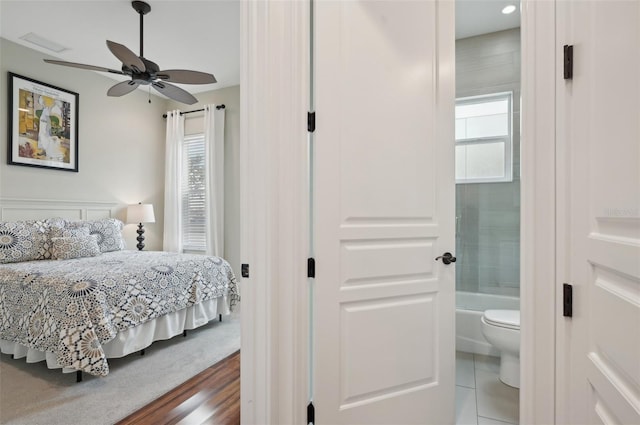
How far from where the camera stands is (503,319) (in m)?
2.18

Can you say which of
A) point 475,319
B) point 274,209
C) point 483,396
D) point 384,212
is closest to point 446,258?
point 384,212

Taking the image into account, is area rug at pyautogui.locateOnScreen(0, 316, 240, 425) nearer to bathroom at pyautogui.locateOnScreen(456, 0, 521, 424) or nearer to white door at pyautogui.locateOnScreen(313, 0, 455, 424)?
white door at pyautogui.locateOnScreen(313, 0, 455, 424)

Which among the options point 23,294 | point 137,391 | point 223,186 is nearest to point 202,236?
point 223,186

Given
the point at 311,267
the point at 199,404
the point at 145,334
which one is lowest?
the point at 199,404

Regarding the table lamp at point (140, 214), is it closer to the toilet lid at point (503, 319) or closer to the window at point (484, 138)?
the window at point (484, 138)

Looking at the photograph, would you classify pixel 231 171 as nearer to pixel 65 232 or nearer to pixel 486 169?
pixel 65 232

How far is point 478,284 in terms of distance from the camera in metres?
2.93

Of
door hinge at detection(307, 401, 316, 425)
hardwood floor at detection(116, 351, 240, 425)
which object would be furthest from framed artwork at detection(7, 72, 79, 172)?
door hinge at detection(307, 401, 316, 425)

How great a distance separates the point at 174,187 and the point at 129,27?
218 centimetres

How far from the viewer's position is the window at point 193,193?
4.80 m

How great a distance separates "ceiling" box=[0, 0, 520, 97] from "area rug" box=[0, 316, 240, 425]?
9.47 feet

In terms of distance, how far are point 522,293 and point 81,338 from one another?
2.47 meters

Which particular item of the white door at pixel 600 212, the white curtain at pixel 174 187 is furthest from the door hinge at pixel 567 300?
the white curtain at pixel 174 187

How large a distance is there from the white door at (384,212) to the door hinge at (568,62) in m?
0.70
